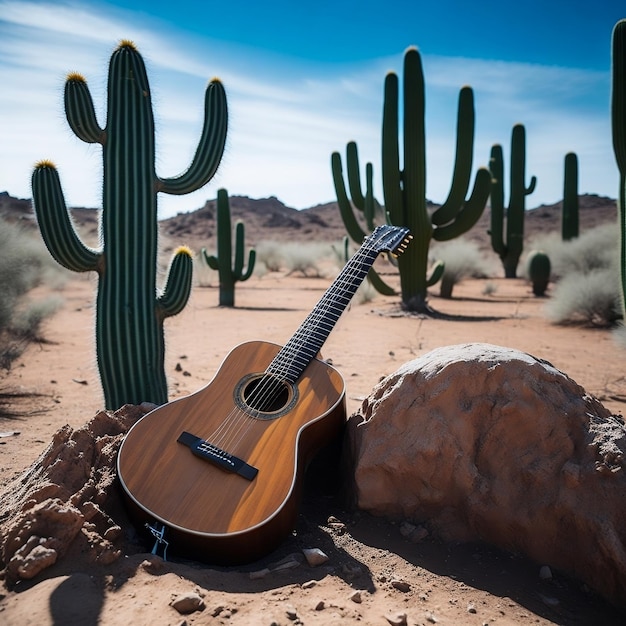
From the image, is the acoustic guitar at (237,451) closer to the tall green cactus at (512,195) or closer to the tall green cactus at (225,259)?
the tall green cactus at (225,259)

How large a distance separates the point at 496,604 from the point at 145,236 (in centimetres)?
339

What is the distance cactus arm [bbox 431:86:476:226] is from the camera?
1187cm

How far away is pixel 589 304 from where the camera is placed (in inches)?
413

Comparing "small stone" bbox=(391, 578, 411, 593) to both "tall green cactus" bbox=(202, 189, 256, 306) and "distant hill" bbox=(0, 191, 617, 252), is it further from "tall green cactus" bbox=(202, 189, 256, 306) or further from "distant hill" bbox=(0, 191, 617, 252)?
"distant hill" bbox=(0, 191, 617, 252)

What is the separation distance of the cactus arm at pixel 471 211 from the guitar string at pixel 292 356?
30.3 ft

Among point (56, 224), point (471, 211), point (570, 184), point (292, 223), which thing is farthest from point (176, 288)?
point (292, 223)

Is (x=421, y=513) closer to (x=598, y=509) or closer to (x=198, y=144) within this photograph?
(x=598, y=509)

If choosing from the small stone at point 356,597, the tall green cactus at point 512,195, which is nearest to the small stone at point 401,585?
the small stone at point 356,597

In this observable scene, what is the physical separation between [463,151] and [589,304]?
152 inches

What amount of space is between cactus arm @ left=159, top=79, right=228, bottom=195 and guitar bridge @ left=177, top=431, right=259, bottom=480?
2498 millimetres

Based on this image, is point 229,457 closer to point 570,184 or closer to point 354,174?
point 354,174

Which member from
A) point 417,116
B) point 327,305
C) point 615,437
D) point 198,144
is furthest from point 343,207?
point 615,437

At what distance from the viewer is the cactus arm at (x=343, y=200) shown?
47.7ft

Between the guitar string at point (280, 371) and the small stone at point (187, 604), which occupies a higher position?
the guitar string at point (280, 371)
